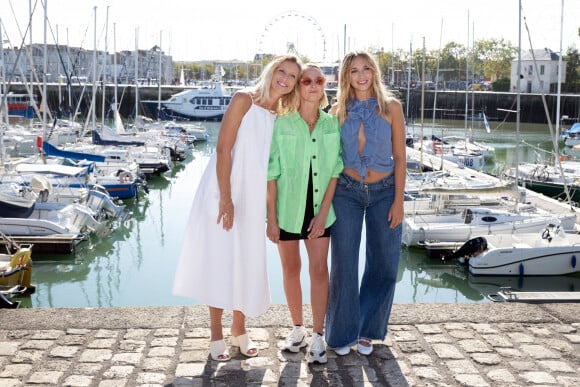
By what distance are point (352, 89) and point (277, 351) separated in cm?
151

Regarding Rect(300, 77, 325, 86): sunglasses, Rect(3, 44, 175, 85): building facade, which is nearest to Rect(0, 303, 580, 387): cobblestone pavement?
Rect(300, 77, 325, 86): sunglasses

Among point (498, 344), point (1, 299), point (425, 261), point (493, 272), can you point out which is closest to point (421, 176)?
point (425, 261)

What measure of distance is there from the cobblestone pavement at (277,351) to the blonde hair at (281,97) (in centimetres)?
136

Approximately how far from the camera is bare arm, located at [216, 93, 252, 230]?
3.72 m

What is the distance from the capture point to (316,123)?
382cm

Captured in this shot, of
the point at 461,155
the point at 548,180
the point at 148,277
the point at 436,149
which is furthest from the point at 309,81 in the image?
the point at 436,149

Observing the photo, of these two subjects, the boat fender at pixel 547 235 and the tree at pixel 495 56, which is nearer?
the boat fender at pixel 547 235

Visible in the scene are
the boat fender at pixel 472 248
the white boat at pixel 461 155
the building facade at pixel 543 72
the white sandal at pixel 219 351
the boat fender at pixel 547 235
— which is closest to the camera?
the white sandal at pixel 219 351

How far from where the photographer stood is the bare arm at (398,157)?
3.86m

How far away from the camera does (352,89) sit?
12.9 feet

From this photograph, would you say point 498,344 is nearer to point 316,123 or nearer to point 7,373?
point 316,123

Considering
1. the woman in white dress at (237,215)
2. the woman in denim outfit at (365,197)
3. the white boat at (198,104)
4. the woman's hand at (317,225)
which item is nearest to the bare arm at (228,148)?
the woman in white dress at (237,215)

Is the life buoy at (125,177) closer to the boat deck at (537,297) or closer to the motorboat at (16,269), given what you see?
the motorboat at (16,269)

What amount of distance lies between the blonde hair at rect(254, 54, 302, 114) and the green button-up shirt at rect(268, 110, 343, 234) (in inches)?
2.9
